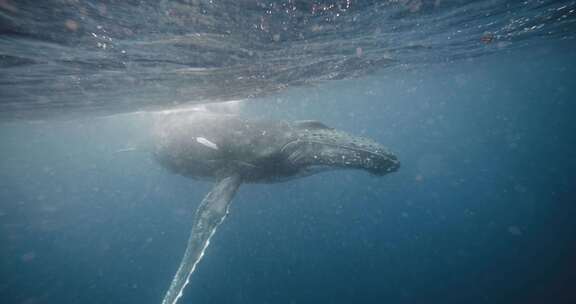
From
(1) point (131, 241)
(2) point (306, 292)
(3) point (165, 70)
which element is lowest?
(1) point (131, 241)

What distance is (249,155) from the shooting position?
8539 millimetres

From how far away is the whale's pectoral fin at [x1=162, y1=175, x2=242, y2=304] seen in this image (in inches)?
244

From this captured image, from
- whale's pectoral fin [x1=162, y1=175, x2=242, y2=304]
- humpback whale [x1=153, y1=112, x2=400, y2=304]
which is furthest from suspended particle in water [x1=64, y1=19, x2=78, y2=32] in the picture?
whale's pectoral fin [x1=162, y1=175, x2=242, y2=304]

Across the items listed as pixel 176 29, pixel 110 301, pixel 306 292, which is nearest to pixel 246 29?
pixel 176 29

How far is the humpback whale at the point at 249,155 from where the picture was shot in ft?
23.6

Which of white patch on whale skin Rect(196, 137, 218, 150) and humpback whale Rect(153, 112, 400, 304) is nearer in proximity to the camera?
humpback whale Rect(153, 112, 400, 304)

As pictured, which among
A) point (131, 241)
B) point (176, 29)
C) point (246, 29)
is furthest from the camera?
point (131, 241)

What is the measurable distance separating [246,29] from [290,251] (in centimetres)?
2163

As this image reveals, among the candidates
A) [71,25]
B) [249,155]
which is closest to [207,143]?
[249,155]

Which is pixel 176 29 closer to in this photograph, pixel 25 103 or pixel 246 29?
pixel 246 29

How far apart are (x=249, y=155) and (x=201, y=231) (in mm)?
2509

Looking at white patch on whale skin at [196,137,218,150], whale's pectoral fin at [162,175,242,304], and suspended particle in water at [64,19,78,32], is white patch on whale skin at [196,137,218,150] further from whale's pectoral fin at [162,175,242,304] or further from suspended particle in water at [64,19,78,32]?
suspended particle in water at [64,19,78,32]

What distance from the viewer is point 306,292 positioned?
21.3 m

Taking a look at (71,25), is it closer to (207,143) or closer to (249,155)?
(207,143)
